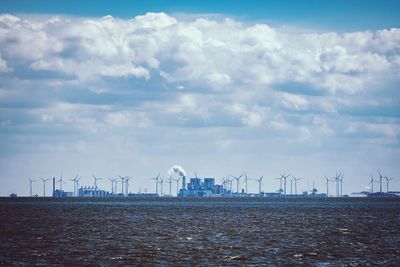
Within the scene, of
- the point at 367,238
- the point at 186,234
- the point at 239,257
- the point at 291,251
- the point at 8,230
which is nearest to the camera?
the point at 239,257

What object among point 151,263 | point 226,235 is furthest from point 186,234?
point 151,263

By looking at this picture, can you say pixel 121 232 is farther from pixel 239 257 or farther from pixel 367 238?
pixel 239 257

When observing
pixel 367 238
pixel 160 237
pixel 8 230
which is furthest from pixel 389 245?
A: pixel 8 230

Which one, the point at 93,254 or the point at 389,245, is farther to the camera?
the point at 389,245

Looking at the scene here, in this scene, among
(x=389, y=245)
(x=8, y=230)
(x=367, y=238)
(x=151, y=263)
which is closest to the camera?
(x=151, y=263)

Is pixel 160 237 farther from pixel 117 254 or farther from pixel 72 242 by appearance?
pixel 117 254

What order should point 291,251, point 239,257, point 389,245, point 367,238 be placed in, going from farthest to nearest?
point 367,238
point 389,245
point 291,251
point 239,257

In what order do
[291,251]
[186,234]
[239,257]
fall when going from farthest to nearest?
[186,234] → [291,251] → [239,257]

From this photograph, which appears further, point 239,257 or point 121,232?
point 121,232
